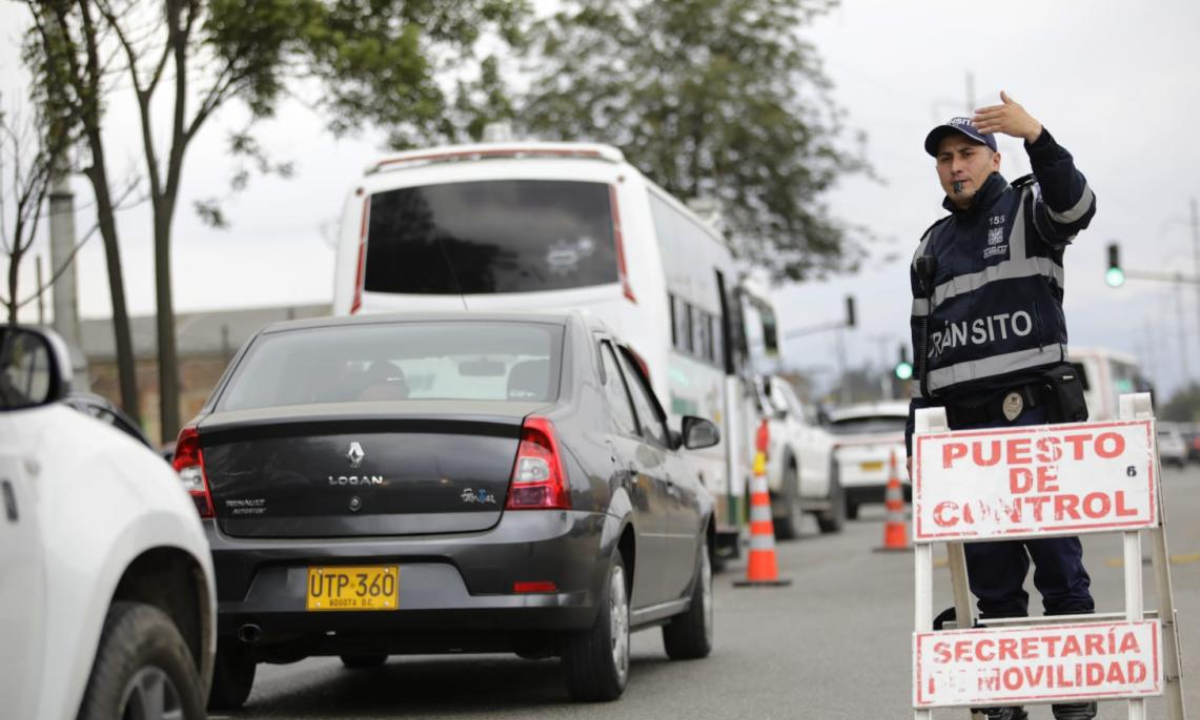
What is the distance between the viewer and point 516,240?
16.0 m

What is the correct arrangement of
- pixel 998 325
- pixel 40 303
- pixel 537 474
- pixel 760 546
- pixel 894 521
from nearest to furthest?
pixel 998 325 < pixel 537 474 < pixel 760 546 < pixel 894 521 < pixel 40 303

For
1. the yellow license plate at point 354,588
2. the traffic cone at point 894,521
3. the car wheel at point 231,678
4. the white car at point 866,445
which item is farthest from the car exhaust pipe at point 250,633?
the white car at point 866,445

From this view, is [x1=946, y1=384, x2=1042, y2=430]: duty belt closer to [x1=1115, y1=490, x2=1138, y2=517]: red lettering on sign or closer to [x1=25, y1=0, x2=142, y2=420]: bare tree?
[x1=1115, y1=490, x2=1138, y2=517]: red lettering on sign

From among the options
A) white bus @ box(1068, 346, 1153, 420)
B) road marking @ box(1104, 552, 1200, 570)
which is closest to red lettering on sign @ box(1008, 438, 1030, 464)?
road marking @ box(1104, 552, 1200, 570)

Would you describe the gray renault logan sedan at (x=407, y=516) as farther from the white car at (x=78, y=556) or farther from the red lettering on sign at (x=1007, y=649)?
the white car at (x=78, y=556)

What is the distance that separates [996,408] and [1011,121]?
3.32 feet

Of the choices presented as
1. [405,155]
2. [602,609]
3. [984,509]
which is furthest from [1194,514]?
[984,509]

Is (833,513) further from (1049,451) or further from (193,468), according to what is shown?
(1049,451)

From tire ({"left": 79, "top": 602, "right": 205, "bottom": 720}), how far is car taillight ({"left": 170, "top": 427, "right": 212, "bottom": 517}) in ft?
10.5

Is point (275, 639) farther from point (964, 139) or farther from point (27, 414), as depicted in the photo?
point (27, 414)

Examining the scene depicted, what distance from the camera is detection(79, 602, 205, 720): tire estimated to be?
422cm

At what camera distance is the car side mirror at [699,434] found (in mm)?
10102

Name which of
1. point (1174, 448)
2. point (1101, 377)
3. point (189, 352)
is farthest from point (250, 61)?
point (1174, 448)

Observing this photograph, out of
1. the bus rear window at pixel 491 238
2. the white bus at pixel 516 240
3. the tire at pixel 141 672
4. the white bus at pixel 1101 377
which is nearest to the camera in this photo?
the tire at pixel 141 672
